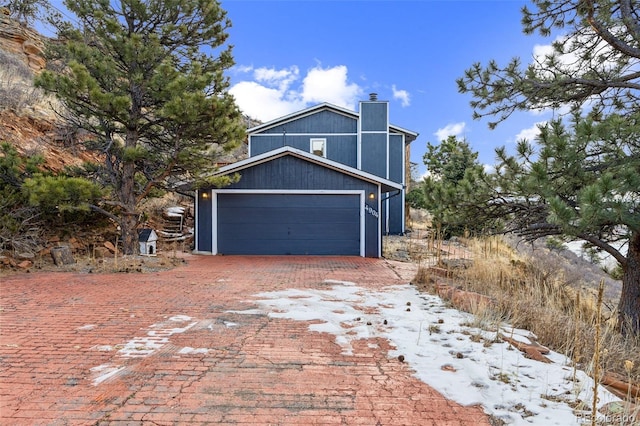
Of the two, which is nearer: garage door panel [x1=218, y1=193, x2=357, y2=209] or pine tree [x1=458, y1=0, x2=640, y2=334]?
pine tree [x1=458, y1=0, x2=640, y2=334]

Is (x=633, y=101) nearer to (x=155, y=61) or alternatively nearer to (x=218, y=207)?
(x=155, y=61)

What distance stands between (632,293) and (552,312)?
1.54 meters

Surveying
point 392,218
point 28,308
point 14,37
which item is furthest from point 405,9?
point 14,37

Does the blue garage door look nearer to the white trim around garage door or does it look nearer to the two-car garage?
the two-car garage

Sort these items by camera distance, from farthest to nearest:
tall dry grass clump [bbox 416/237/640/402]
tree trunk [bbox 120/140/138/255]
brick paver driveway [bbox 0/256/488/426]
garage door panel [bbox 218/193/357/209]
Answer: garage door panel [bbox 218/193/357/209] < tree trunk [bbox 120/140/138/255] < tall dry grass clump [bbox 416/237/640/402] < brick paver driveway [bbox 0/256/488/426]

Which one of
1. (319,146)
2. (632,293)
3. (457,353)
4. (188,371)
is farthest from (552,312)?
(319,146)

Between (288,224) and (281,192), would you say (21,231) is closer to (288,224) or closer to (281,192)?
(281,192)

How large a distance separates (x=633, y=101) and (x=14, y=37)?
75.8 ft

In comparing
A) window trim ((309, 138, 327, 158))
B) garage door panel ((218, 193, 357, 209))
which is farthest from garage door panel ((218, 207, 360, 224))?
window trim ((309, 138, 327, 158))

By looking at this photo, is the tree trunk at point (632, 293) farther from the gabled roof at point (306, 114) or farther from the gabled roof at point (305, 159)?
the gabled roof at point (306, 114)

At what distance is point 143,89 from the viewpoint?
902cm

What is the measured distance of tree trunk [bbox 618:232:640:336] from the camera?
4621 mm

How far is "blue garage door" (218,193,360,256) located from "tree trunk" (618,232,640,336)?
25.8ft

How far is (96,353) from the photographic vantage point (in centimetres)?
319
